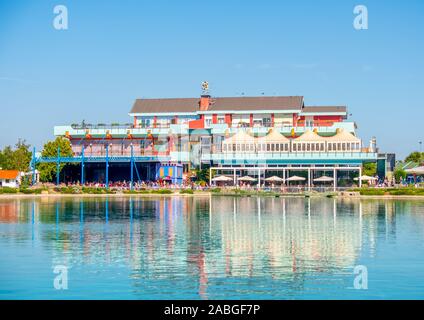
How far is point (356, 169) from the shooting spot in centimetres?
10394

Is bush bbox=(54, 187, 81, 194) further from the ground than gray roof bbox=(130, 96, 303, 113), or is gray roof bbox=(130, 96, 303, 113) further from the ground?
gray roof bbox=(130, 96, 303, 113)

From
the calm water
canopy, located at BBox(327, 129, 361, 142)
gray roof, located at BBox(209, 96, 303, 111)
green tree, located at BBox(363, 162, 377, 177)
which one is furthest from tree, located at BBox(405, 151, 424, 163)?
the calm water

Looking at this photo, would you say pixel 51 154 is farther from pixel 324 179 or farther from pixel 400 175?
pixel 400 175

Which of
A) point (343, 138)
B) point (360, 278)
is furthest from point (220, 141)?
point (360, 278)

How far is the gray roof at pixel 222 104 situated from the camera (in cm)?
12225

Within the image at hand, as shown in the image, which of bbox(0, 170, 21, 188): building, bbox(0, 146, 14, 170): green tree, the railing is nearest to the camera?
the railing

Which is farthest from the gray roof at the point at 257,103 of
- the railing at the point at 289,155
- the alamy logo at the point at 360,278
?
the alamy logo at the point at 360,278

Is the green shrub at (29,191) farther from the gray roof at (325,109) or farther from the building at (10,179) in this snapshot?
the gray roof at (325,109)

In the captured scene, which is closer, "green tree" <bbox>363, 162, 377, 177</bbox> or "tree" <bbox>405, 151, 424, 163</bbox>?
"green tree" <bbox>363, 162, 377, 177</bbox>

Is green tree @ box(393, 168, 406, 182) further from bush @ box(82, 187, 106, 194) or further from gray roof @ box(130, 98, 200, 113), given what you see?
bush @ box(82, 187, 106, 194)

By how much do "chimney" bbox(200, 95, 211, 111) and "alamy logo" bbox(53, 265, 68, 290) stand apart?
3686 inches

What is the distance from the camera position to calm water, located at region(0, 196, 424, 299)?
27.0 metres
